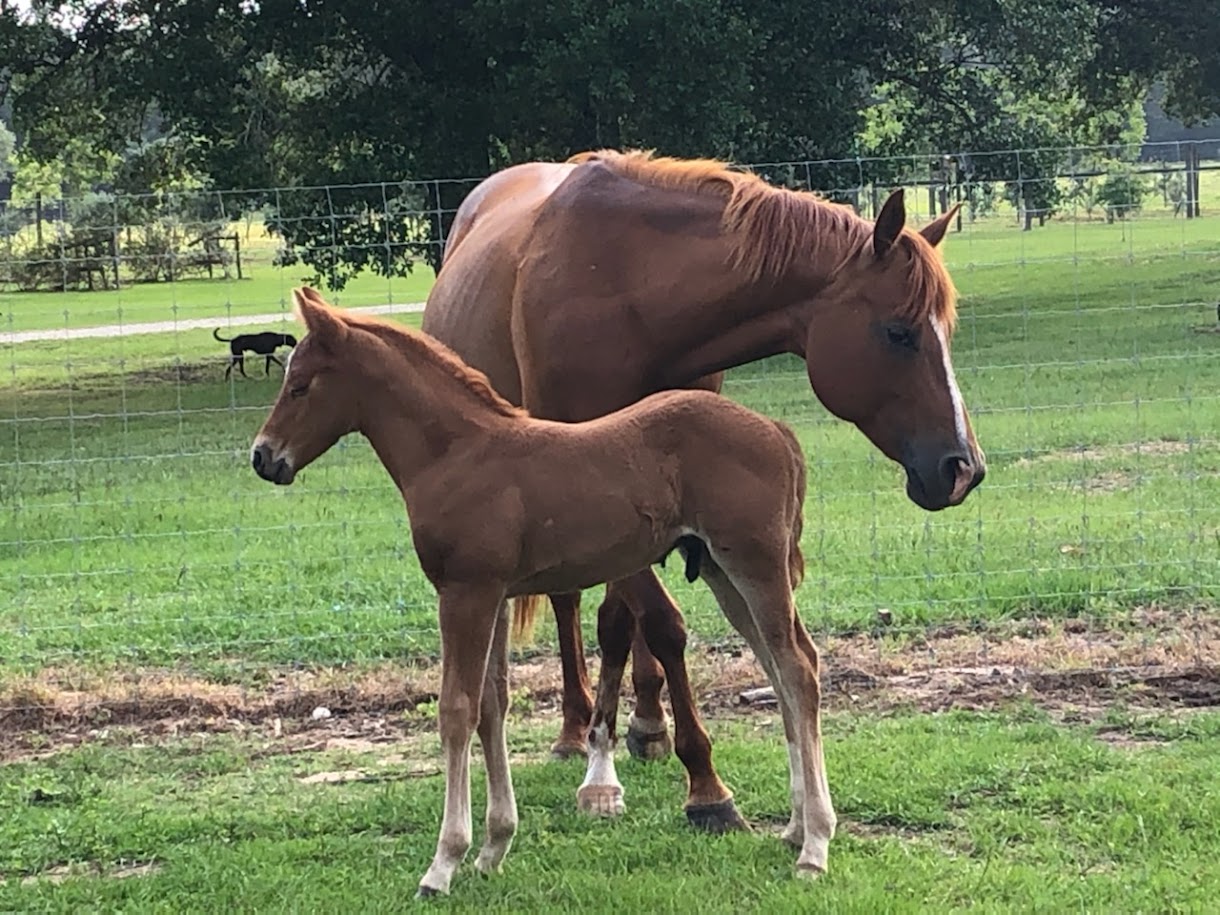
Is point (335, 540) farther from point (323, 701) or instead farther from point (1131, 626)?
point (1131, 626)

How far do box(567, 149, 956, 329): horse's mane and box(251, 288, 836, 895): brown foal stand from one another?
63 cm

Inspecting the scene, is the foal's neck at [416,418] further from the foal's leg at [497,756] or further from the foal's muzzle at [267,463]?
the foal's leg at [497,756]

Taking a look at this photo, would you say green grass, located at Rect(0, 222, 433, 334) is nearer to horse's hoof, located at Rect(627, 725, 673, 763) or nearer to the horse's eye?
horse's hoof, located at Rect(627, 725, 673, 763)

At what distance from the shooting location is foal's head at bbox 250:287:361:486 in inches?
155

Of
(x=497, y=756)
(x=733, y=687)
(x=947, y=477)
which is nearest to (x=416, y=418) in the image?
(x=497, y=756)

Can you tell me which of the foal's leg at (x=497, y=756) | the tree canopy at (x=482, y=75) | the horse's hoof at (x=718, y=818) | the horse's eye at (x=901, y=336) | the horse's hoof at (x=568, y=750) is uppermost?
the tree canopy at (x=482, y=75)

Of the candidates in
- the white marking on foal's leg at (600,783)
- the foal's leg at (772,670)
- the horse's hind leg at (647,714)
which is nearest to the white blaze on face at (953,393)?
the foal's leg at (772,670)

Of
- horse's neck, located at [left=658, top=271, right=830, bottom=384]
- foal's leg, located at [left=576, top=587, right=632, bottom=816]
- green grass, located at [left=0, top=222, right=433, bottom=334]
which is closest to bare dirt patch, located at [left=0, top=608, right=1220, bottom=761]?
foal's leg, located at [left=576, top=587, right=632, bottom=816]

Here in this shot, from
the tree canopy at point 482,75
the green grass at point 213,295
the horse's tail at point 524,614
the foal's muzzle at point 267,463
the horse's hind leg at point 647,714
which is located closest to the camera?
the foal's muzzle at point 267,463

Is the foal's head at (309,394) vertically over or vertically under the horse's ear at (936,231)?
under

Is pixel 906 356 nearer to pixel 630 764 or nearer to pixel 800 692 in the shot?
pixel 800 692

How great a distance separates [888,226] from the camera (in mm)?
4254

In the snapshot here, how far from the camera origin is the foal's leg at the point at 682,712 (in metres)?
4.42

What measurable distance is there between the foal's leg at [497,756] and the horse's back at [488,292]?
131cm
